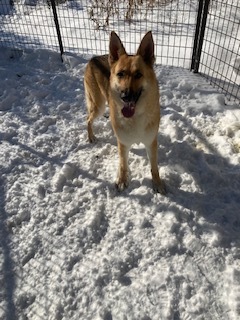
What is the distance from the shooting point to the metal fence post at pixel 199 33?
15.1 ft

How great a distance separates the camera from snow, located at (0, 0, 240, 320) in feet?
8.07

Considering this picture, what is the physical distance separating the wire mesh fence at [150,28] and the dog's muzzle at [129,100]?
253cm

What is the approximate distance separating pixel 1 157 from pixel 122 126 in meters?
1.92

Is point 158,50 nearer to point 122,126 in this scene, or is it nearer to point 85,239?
point 122,126

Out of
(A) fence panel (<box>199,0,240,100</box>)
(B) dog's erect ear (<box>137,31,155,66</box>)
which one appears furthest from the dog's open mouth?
(A) fence panel (<box>199,0,240,100</box>)

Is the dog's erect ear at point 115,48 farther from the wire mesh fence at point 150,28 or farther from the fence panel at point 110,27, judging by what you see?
the fence panel at point 110,27

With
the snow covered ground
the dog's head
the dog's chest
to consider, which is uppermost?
the dog's head

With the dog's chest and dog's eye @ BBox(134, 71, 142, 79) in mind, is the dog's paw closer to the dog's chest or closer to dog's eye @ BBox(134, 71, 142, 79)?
the dog's chest

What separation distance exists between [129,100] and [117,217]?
126 centimetres

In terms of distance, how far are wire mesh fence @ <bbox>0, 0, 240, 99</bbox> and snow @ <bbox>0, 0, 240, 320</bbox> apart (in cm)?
77

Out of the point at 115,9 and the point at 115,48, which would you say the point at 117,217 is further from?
the point at 115,9

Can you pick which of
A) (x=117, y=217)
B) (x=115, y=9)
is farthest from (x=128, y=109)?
(x=115, y=9)

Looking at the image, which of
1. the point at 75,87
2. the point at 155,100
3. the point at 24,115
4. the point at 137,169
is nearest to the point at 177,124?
the point at 137,169

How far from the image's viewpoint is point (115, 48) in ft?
9.86
